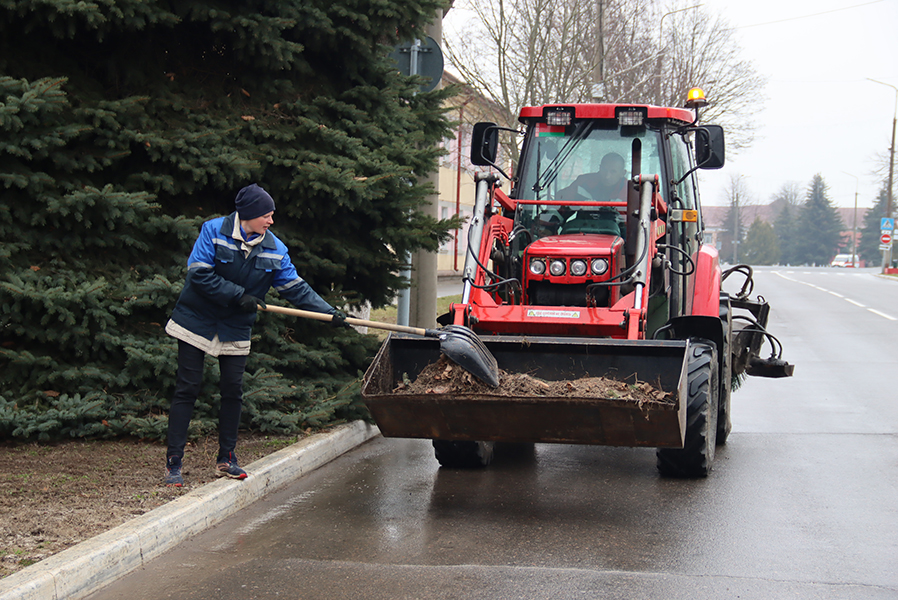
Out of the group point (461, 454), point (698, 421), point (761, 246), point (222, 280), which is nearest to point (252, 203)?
point (222, 280)

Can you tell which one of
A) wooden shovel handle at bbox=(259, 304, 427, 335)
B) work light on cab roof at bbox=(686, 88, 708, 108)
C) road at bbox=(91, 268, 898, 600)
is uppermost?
work light on cab roof at bbox=(686, 88, 708, 108)

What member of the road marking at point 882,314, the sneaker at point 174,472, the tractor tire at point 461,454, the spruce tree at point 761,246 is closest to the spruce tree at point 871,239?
the spruce tree at point 761,246

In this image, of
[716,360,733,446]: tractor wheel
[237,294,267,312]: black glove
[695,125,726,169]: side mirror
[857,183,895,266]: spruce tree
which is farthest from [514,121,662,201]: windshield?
[857,183,895,266]: spruce tree

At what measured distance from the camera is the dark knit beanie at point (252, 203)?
541 cm

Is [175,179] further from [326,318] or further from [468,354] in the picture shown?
[468,354]

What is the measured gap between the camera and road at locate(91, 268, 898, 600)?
13.3ft

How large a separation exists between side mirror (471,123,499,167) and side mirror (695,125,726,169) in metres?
1.54

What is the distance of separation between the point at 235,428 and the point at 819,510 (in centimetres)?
366

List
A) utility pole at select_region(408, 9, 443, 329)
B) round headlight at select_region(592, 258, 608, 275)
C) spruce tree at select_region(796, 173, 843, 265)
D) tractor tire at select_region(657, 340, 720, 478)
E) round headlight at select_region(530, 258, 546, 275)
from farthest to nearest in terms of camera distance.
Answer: spruce tree at select_region(796, 173, 843, 265)
utility pole at select_region(408, 9, 443, 329)
round headlight at select_region(530, 258, 546, 275)
round headlight at select_region(592, 258, 608, 275)
tractor tire at select_region(657, 340, 720, 478)

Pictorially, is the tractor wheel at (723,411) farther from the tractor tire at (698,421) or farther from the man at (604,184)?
the man at (604,184)

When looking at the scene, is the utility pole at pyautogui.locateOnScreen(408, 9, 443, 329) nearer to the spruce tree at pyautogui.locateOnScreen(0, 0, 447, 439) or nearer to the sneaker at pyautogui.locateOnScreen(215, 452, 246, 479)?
the spruce tree at pyautogui.locateOnScreen(0, 0, 447, 439)

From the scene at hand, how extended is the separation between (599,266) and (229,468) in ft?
9.23

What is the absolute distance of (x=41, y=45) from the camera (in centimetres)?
662

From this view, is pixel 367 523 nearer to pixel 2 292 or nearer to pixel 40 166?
pixel 2 292
